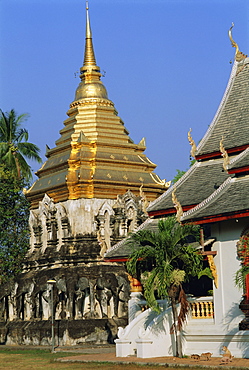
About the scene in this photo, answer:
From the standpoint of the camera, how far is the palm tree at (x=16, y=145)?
4944 centimetres

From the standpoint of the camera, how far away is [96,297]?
114ft

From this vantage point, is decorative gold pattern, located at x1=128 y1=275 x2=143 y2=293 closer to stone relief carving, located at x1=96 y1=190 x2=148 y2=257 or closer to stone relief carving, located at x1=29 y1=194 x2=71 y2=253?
stone relief carving, located at x1=96 y1=190 x2=148 y2=257

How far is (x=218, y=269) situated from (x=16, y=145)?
30.6 metres

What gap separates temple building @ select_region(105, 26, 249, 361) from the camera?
21219 mm

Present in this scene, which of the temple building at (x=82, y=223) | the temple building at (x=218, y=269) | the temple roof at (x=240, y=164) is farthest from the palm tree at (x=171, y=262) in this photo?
the temple building at (x=82, y=223)

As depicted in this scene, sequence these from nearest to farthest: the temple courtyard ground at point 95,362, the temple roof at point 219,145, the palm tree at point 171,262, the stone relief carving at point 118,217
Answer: the temple courtyard ground at point 95,362 → the palm tree at point 171,262 → the temple roof at point 219,145 → the stone relief carving at point 118,217

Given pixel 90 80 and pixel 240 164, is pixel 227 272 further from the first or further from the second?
pixel 90 80

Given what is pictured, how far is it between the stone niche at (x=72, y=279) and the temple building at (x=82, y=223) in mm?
43

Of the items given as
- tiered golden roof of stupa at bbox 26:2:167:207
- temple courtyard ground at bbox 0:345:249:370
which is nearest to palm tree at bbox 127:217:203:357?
temple courtyard ground at bbox 0:345:249:370

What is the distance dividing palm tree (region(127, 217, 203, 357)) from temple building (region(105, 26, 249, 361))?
0.39 metres

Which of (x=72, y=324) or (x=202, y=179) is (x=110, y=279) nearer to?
(x=72, y=324)

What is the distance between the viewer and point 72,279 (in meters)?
35.1

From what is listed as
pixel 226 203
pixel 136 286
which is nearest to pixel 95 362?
pixel 136 286

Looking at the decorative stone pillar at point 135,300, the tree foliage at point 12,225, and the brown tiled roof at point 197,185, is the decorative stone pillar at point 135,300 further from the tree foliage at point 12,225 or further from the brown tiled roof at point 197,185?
the tree foliage at point 12,225
